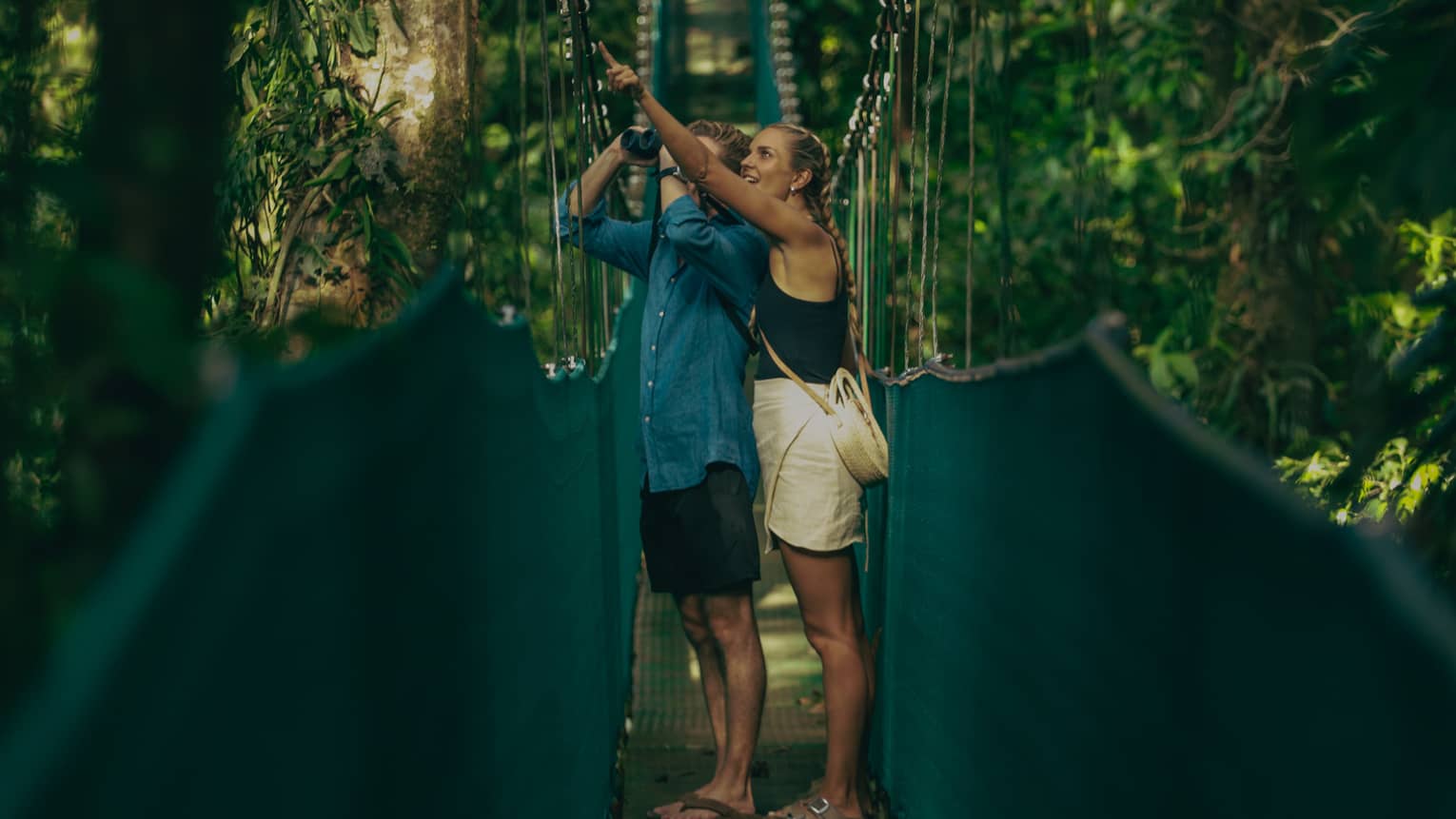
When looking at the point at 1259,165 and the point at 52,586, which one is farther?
the point at 1259,165

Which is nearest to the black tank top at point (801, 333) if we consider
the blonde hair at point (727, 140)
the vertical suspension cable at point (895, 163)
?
the vertical suspension cable at point (895, 163)

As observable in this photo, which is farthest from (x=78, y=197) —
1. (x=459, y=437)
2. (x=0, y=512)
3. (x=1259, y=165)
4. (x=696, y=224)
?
(x=1259, y=165)

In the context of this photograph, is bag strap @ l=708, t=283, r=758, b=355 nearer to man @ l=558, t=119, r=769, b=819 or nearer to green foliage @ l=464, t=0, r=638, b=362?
man @ l=558, t=119, r=769, b=819

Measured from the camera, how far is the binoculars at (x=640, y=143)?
331 cm

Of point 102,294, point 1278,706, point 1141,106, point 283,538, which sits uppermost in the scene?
point 1141,106

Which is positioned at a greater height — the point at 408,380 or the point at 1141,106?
the point at 1141,106

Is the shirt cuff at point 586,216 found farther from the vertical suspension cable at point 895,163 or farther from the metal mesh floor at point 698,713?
the metal mesh floor at point 698,713

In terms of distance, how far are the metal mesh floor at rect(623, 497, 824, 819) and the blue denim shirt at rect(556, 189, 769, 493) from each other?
2.88 feet

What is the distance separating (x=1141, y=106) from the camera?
870 cm

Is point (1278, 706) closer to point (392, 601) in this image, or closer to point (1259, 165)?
point (392, 601)

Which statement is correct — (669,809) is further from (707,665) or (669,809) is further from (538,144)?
(538,144)

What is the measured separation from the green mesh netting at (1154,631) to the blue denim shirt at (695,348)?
0.97 meters

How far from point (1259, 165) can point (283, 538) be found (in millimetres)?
6150

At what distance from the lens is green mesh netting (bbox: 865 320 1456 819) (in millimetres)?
758
